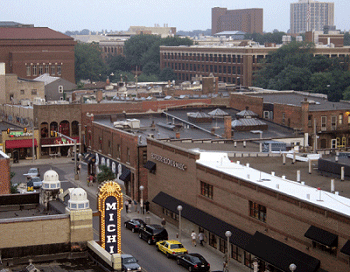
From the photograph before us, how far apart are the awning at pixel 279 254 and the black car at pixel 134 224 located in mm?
14291

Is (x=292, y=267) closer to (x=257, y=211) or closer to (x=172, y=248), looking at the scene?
(x=257, y=211)

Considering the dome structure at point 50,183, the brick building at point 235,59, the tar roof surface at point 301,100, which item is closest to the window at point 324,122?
the tar roof surface at point 301,100

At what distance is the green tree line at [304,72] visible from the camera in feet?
545

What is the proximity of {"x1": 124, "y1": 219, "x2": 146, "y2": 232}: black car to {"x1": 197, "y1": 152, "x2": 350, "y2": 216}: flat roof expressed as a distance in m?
7.72

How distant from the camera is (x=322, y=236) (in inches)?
1630

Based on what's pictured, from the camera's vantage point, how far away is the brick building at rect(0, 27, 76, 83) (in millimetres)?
162625

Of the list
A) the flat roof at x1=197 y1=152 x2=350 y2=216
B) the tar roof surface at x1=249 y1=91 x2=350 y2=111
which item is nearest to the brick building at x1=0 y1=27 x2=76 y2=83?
the tar roof surface at x1=249 y1=91 x2=350 y2=111

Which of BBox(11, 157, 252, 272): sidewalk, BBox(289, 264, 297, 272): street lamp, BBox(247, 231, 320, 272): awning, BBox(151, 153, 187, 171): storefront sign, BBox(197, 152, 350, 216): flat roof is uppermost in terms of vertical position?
BBox(197, 152, 350, 216): flat roof

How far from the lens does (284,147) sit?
6625cm

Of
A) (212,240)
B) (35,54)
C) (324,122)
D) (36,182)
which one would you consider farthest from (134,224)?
(35,54)

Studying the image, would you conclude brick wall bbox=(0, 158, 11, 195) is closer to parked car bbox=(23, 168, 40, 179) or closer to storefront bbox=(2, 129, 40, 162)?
parked car bbox=(23, 168, 40, 179)

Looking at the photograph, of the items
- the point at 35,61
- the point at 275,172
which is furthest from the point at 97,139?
the point at 35,61

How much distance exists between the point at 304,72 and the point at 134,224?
4604 inches

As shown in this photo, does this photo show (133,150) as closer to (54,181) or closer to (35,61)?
(54,181)
